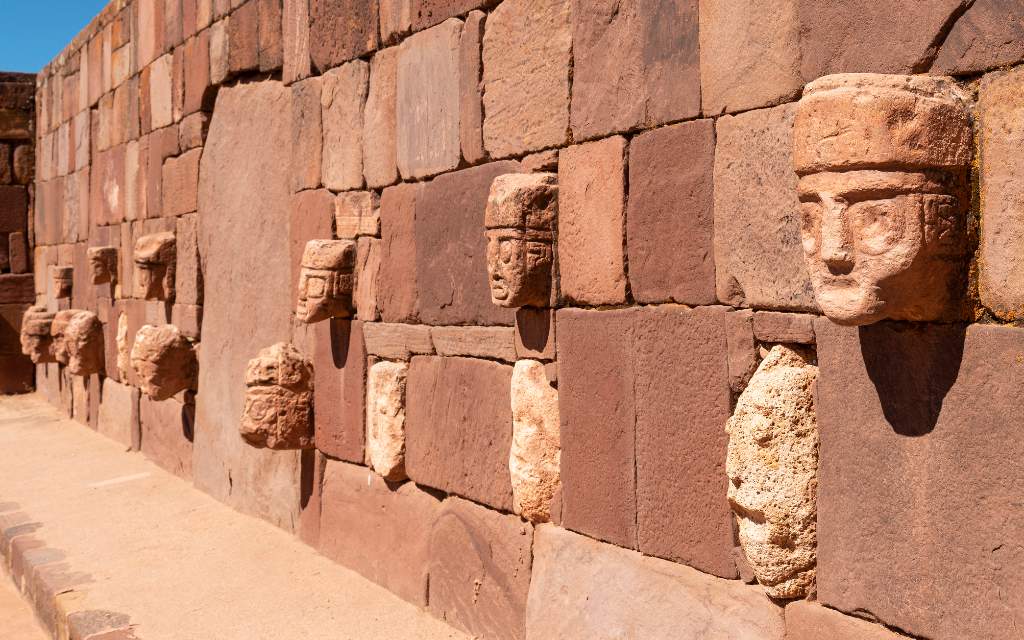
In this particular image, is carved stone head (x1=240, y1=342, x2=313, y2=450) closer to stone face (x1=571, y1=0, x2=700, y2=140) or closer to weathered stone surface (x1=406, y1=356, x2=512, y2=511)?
weathered stone surface (x1=406, y1=356, x2=512, y2=511)

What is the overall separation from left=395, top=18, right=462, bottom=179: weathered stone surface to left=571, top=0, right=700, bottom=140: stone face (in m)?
0.90

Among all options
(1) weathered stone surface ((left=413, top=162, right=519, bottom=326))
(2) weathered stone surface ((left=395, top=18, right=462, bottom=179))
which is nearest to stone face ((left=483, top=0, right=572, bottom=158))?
(1) weathered stone surface ((left=413, top=162, right=519, bottom=326))

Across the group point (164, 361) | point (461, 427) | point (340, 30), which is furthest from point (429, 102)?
point (164, 361)

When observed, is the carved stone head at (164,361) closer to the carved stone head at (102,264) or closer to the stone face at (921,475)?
the carved stone head at (102,264)

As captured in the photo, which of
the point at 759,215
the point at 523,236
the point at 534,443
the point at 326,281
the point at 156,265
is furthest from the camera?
the point at 156,265

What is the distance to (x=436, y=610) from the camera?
4781mm

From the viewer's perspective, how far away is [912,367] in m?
2.66

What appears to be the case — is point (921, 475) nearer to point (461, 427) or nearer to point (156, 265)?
point (461, 427)

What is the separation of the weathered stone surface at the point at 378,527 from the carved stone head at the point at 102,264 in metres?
5.05

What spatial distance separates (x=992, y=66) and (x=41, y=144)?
12.9 metres

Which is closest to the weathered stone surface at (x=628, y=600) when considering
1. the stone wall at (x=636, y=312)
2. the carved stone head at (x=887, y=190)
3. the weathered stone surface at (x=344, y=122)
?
the stone wall at (x=636, y=312)

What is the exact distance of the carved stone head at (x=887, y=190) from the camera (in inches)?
96.8

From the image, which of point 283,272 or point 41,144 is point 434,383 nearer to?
point 283,272

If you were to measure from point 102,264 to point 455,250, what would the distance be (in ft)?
20.5
